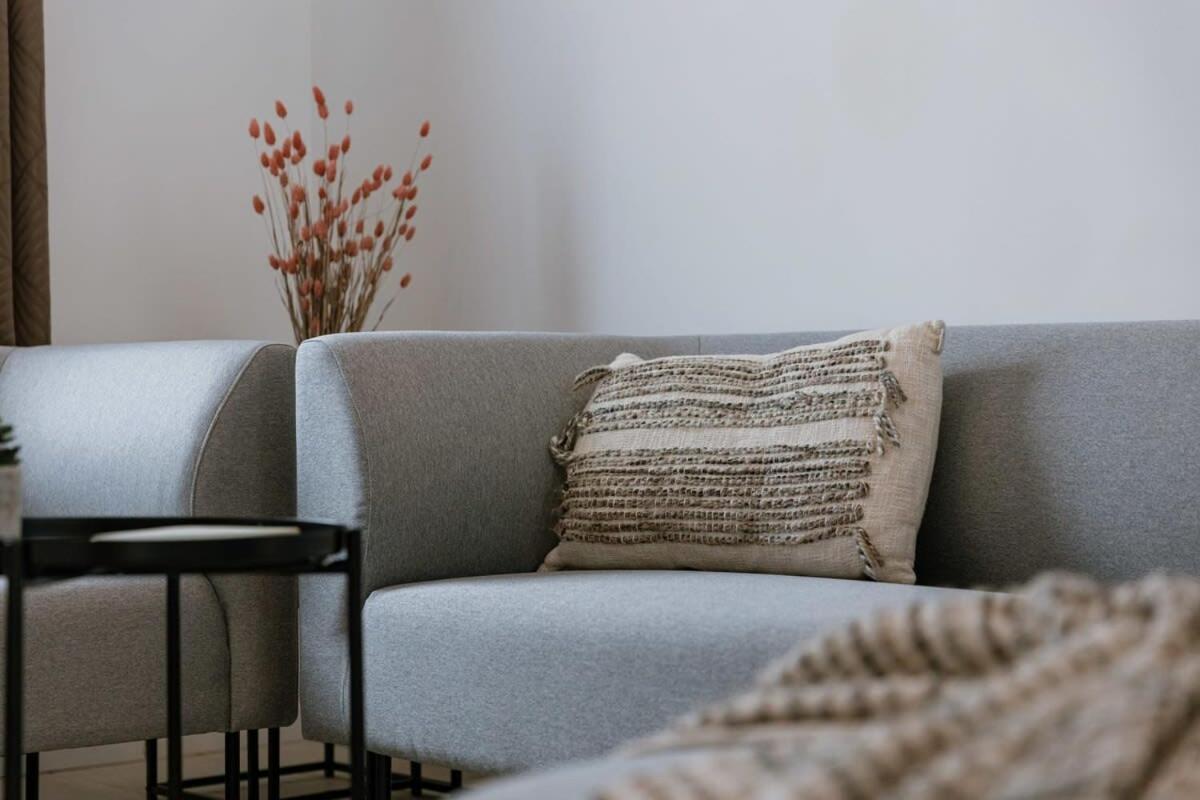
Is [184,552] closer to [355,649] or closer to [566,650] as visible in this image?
[355,649]

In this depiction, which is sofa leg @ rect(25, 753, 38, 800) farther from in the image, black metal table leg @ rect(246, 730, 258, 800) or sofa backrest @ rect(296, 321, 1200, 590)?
sofa backrest @ rect(296, 321, 1200, 590)

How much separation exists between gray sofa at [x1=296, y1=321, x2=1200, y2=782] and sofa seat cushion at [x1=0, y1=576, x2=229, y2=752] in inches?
6.2

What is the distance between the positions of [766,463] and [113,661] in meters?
1.01

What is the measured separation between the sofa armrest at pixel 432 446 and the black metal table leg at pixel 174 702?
47cm

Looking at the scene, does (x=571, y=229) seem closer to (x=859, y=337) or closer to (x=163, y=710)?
(x=859, y=337)

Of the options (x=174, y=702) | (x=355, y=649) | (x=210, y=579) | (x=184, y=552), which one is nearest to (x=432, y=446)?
(x=210, y=579)

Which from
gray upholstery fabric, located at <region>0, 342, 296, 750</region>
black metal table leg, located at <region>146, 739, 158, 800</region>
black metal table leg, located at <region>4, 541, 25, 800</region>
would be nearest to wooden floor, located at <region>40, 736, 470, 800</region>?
A: black metal table leg, located at <region>146, 739, 158, 800</region>

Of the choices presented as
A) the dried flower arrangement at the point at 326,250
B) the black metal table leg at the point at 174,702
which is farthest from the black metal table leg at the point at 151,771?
the black metal table leg at the point at 174,702

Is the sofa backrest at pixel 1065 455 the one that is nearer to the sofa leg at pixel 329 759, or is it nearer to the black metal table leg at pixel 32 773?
the sofa leg at pixel 329 759

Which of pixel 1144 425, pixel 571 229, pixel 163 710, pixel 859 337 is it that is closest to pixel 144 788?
pixel 163 710

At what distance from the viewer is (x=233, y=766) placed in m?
2.62

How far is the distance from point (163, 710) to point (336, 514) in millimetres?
408

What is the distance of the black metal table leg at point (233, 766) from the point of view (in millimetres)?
2527

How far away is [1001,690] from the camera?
0.90m
